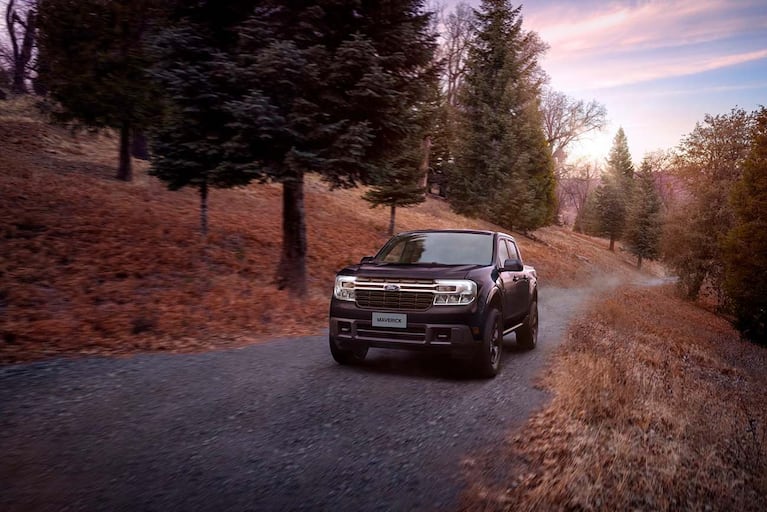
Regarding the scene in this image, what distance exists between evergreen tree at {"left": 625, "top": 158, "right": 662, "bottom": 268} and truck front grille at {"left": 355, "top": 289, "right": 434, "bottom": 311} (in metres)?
47.4

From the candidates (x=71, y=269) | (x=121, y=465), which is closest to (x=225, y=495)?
(x=121, y=465)

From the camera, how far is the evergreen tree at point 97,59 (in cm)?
1670

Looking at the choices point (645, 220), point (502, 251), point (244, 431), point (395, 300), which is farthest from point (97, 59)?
point (645, 220)

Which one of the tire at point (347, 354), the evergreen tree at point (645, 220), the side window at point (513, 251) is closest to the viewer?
the tire at point (347, 354)

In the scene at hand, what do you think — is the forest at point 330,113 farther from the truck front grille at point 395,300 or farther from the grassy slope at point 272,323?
the truck front grille at point 395,300

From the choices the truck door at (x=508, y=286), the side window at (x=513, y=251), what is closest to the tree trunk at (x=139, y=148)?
the side window at (x=513, y=251)

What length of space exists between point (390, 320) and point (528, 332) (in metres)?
3.51

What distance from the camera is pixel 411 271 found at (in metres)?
6.18

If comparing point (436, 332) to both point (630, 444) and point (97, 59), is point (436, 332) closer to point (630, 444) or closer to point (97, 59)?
point (630, 444)

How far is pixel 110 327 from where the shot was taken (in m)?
7.78

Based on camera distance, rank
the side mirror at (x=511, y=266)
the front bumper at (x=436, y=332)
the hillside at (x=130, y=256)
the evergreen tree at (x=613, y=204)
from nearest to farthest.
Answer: the front bumper at (x=436, y=332) → the side mirror at (x=511, y=266) → the hillside at (x=130, y=256) → the evergreen tree at (x=613, y=204)

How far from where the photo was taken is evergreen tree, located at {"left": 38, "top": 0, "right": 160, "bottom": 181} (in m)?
16.7

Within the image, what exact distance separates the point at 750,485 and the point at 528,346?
15.9 ft

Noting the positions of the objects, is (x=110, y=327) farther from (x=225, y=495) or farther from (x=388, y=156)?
(x=388, y=156)
